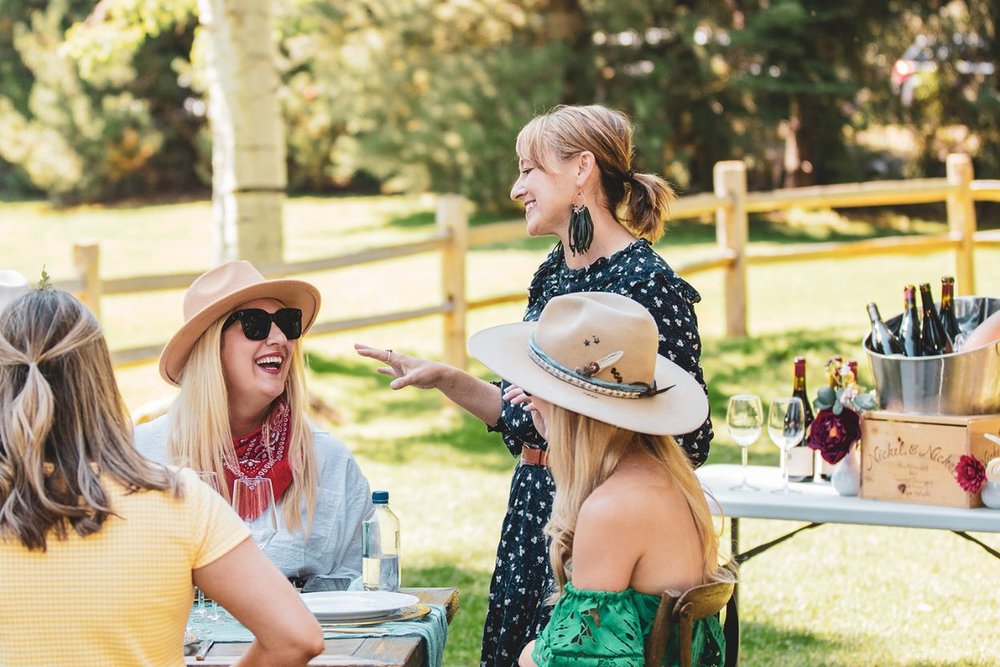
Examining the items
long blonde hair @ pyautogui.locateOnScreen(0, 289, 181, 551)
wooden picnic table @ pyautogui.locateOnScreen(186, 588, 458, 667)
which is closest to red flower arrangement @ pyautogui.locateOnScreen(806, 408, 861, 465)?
wooden picnic table @ pyautogui.locateOnScreen(186, 588, 458, 667)

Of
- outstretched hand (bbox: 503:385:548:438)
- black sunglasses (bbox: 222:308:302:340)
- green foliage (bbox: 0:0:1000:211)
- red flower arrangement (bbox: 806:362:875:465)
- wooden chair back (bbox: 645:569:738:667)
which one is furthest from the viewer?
green foliage (bbox: 0:0:1000:211)

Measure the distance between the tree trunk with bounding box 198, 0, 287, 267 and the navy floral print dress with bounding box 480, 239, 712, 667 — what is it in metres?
4.90

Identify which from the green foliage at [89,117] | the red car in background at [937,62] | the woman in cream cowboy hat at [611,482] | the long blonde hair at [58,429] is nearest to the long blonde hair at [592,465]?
the woman in cream cowboy hat at [611,482]

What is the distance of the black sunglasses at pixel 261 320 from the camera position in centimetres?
360

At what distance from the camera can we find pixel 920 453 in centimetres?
390

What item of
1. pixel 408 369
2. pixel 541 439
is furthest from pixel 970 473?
pixel 408 369

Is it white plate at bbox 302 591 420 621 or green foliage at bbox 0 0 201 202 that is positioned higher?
green foliage at bbox 0 0 201 202

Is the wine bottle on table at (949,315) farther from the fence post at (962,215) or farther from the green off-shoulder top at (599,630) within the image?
the fence post at (962,215)

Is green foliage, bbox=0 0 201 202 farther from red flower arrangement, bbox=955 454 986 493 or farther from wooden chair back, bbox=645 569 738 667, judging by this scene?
wooden chair back, bbox=645 569 738 667

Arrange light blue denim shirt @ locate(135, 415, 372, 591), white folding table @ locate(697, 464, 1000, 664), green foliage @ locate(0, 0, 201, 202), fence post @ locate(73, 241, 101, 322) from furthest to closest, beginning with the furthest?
green foliage @ locate(0, 0, 201, 202) → fence post @ locate(73, 241, 101, 322) → white folding table @ locate(697, 464, 1000, 664) → light blue denim shirt @ locate(135, 415, 372, 591)

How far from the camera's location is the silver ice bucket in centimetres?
384

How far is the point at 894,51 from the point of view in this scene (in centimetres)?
1914

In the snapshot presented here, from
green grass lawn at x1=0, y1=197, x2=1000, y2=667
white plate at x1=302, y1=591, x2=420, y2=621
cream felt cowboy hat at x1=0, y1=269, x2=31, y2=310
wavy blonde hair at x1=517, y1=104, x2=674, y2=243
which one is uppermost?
wavy blonde hair at x1=517, y1=104, x2=674, y2=243

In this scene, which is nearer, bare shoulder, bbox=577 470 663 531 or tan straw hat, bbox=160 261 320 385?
bare shoulder, bbox=577 470 663 531
